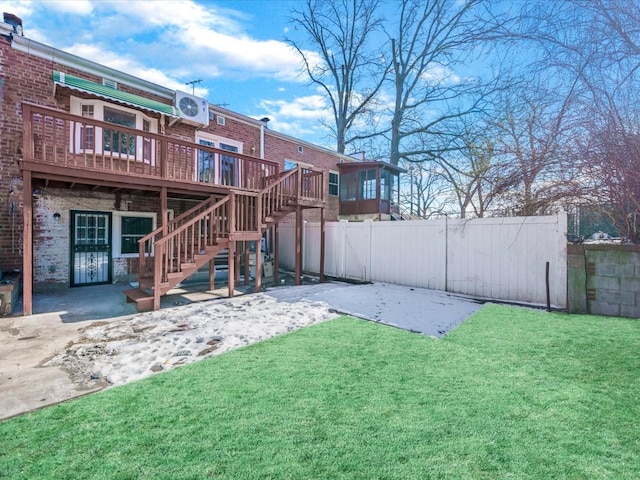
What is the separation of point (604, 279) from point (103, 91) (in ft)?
36.3

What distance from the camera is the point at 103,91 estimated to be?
742cm

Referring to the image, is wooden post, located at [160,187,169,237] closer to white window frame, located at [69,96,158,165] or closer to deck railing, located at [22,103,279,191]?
deck railing, located at [22,103,279,191]

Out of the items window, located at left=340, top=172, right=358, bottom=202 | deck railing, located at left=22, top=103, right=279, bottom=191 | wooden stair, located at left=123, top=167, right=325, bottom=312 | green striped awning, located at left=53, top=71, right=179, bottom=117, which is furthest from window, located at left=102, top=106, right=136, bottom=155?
window, located at left=340, top=172, right=358, bottom=202

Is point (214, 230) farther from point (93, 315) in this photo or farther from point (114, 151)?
point (114, 151)

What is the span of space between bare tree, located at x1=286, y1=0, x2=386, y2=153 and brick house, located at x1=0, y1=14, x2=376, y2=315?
13.0m

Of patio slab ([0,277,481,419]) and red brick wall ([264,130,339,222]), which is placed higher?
red brick wall ([264,130,339,222])

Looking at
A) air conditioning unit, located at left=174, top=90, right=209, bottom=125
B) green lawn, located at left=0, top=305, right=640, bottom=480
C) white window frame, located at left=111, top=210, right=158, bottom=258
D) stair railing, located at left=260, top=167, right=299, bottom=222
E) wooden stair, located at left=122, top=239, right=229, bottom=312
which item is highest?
air conditioning unit, located at left=174, top=90, right=209, bottom=125

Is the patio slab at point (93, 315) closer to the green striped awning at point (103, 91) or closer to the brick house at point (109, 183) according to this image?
the brick house at point (109, 183)

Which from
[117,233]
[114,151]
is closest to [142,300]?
[117,233]

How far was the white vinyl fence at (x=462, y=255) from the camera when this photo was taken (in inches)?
243

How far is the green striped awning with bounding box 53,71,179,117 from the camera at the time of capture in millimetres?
7082

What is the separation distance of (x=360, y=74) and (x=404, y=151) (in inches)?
239

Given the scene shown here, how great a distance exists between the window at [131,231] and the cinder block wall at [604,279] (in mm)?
10592

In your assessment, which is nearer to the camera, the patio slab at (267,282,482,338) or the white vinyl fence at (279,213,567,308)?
the patio slab at (267,282,482,338)
